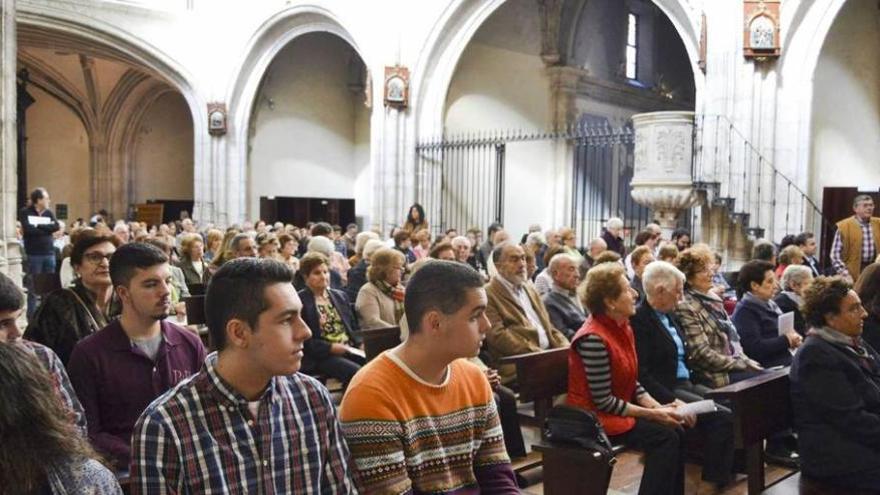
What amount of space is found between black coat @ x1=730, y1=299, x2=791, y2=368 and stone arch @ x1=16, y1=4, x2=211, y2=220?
46.9ft

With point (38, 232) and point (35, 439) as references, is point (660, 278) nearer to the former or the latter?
point (35, 439)

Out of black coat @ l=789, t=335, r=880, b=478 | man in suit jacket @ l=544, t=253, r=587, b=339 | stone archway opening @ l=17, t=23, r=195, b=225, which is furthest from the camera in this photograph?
stone archway opening @ l=17, t=23, r=195, b=225

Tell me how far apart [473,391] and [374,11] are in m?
13.3

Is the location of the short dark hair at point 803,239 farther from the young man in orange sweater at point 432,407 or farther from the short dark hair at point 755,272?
the young man in orange sweater at point 432,407

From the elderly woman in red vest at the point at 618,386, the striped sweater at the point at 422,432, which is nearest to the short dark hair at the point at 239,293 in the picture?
the striped sweater at the point at 422,432

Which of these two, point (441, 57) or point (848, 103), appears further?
point (441, 57)

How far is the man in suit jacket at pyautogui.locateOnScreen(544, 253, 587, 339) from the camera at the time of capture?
18.1ft

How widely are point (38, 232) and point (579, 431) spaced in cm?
801

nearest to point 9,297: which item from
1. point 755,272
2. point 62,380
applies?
point 62,380

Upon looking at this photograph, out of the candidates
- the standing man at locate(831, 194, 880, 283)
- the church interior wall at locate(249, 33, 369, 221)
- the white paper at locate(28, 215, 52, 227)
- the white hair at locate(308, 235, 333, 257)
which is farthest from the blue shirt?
the church interior wall at locate(249, 33, 369, 221)

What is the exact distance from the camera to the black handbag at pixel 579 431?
10.9 ft

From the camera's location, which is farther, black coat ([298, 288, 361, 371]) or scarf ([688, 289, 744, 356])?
black coat ([298, 288, 361, 371])

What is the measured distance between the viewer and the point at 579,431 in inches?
134

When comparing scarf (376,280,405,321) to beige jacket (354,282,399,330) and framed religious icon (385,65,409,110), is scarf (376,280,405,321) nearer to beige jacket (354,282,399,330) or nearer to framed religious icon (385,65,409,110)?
beige jacket (354,282,399,330)
